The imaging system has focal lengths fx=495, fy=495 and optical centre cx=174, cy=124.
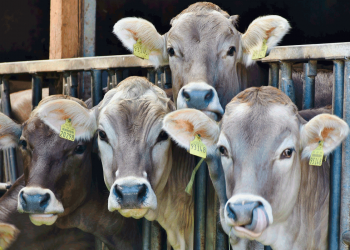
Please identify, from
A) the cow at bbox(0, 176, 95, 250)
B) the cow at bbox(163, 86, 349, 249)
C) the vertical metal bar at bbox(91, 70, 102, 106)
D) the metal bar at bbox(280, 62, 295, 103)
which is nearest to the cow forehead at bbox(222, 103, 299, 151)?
the cow at bbox(163, 86, 349, 249)

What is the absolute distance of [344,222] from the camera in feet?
10.3

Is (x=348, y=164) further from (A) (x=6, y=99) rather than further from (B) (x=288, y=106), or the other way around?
(A) (x=6, y=99)

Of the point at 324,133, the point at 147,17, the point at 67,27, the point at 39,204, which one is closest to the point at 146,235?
the point at 39,204

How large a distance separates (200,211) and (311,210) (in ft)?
3.15

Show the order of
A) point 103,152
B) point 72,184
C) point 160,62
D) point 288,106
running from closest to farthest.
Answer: point 288,106 → point 103,152 → point 72,184 → point 160,62

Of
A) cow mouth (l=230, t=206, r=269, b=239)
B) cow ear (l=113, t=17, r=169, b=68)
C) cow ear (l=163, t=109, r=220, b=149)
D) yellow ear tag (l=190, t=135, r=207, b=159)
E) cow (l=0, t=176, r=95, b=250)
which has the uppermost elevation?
cow ear (l=113, t=17, r=169, b=68)

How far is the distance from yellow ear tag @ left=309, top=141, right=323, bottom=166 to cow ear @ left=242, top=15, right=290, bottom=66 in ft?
3.72

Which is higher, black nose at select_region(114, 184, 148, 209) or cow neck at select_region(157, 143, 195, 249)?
black nose at select_region(114, 184, 148, 209)

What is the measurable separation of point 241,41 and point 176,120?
1.17 metres

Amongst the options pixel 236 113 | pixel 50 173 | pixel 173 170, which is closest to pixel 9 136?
pixel 50 173

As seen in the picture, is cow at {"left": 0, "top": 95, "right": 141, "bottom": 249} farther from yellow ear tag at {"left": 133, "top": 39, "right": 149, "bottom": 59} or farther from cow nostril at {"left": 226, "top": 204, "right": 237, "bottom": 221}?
cow nostril at {"left": 226, "top": 204, "right": 237, "bottom": 221}

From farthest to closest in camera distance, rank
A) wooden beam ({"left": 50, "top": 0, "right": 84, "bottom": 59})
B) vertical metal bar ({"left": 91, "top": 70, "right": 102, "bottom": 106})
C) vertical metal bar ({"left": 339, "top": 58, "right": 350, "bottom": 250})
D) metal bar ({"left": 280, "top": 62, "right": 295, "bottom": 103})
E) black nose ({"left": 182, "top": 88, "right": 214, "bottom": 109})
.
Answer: wooden beam ({"left": 50, "top": 0, "right": 84, "bottom": 59})
vertical metal bar ({"left": 91, "top": 70, "right": 102, "bottom": 106})
metal bar ({"left": 280, "top": 62, "right": 295, "bottom": 103})
black nose ({"left": 182, "top": 88, "right": 214, "bottom": 109})
vertical metal bar ({"left": 339, "top": 58, "right": 350, "bottom": 250})

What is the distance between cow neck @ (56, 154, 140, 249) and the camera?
4.11 m

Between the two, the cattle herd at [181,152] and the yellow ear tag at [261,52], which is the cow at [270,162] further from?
the yellow ear tag at [261,52]
